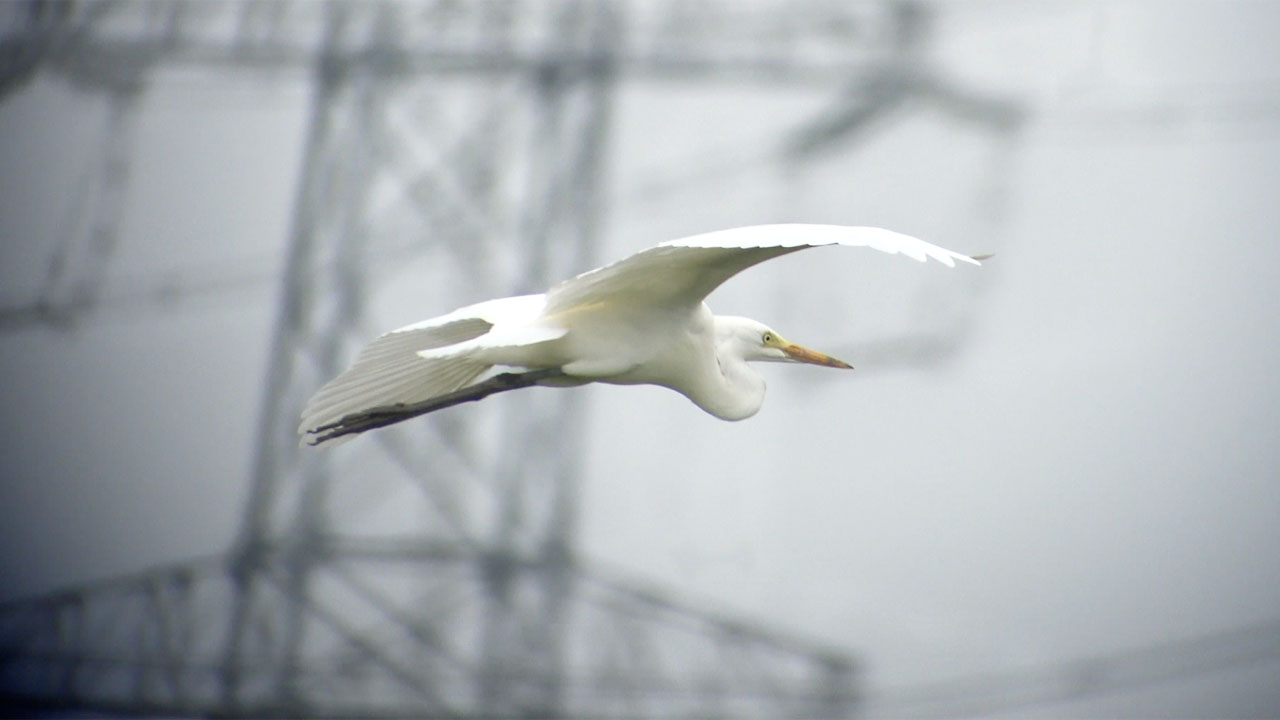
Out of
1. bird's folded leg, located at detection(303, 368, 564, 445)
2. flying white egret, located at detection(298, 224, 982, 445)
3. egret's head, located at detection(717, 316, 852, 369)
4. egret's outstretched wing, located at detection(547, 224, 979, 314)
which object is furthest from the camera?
egret's head, located at detection(717, 316, 852, 369)

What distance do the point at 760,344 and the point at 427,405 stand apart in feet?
1.55

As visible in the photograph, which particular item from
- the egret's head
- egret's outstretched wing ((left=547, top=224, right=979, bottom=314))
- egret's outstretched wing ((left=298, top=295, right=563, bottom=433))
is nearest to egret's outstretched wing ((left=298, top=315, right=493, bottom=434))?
egret's outstretched wing ((left=298, top=295, right=563, bottom=433))

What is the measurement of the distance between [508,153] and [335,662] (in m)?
1.54

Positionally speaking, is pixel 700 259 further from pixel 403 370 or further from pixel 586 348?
pixel 403 370

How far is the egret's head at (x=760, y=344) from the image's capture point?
205 centimetres

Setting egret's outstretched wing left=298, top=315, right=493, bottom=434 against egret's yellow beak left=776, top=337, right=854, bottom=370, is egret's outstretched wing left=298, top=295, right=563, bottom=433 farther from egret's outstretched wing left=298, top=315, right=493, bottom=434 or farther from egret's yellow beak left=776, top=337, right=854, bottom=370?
egret's yellow beak left=776, top=337, right=854, bottom=370

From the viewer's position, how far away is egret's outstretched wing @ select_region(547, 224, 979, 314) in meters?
1.59

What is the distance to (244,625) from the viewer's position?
13.9 feet

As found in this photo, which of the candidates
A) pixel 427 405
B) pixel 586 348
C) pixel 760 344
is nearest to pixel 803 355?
pixel 760 344

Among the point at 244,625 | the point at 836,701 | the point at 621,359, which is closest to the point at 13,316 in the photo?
the point at 244,625

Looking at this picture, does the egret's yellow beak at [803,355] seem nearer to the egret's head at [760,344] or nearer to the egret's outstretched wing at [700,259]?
the egret's head at [760,344]

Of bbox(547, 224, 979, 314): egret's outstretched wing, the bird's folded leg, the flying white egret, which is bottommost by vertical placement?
the bird's folded leg

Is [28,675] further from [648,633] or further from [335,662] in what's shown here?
[648,633]

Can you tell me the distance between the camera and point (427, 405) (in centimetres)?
194
